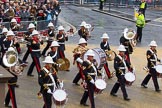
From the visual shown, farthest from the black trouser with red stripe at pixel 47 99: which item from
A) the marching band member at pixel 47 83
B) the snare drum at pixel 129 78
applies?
the snare drum at pixel 129 78

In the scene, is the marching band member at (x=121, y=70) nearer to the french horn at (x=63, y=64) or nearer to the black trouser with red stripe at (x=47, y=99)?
the french horn at (x=63, y=64)

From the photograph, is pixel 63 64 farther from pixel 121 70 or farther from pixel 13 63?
pixel 13 63

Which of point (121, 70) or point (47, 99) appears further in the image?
point (121, 70)

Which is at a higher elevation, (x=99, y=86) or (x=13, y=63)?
(x=13, y=63)

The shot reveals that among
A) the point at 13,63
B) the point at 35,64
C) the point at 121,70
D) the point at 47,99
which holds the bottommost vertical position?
the point at 35,64

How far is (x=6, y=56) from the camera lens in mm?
13391

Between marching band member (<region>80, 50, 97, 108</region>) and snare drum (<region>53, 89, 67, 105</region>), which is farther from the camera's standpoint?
marching band member (<region>80, 50, 97, 108</region>)

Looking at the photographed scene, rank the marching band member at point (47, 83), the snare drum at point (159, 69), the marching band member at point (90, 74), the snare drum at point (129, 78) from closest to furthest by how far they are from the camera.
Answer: the marching band member at point (47, 83) < the marching band member at point (90, 74) < the snare drum at point (129, 78) < the snare drum at point (159, 69)

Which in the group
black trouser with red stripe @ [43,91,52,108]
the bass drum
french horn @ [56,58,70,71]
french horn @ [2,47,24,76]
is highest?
french horn @ [2,47,24,76]

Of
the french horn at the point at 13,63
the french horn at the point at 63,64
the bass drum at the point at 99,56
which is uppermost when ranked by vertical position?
the french horn at the point at 13,63

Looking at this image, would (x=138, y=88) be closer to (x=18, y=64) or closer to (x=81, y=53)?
(x=81, y=53)

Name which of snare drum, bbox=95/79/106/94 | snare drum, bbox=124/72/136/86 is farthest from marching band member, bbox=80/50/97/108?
snare drum, bbox=124/72/136/86

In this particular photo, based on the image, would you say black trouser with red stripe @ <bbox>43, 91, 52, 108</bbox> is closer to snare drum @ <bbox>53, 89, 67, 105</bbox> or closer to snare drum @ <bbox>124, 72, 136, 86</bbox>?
snare drum @ <bbox>53, 89, 67, 105</bbox>

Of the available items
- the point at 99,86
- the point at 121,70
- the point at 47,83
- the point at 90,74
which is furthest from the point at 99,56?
the point at 47,83
